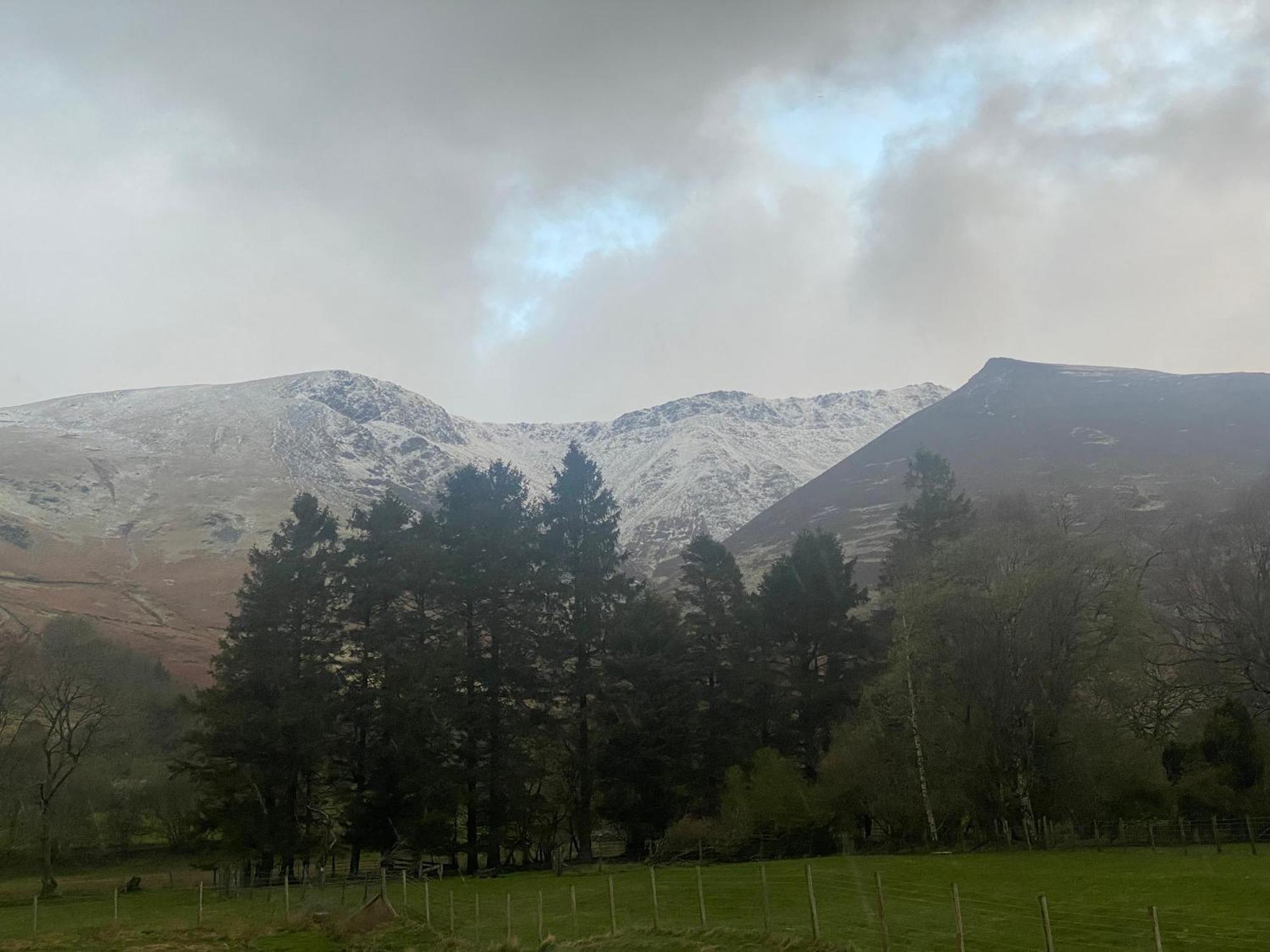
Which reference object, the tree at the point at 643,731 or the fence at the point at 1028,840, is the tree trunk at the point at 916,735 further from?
the tree at the point at 643,731

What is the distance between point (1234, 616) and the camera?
47844mm

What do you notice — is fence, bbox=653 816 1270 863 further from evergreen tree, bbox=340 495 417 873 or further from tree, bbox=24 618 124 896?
tree, bbox=24 618 124 896

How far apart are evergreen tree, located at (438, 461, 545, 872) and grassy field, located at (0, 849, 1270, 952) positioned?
414 cm

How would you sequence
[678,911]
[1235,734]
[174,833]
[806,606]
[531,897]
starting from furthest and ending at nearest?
[174,833] < [806,606] < [1235,734] < [531,897] < [678,911]

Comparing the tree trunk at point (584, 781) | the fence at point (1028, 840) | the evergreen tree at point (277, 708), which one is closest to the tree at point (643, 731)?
the tree trunk at point (584, 781)

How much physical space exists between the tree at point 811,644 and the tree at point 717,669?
5.01 feet

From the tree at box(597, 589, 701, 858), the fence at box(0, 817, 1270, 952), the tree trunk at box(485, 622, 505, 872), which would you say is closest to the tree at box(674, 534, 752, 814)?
the tree at box(597, 589, 701, 858)

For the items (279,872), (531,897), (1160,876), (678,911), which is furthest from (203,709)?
(1160,876)

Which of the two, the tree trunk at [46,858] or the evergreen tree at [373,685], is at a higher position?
the evergreen tree at [373,685]

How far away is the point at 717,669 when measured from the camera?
186 ft

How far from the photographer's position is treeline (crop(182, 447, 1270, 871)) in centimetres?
4225

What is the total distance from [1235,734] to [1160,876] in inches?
787

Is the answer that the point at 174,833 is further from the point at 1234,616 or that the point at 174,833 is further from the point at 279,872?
the point at 1234,616

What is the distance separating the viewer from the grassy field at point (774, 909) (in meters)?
19.9
